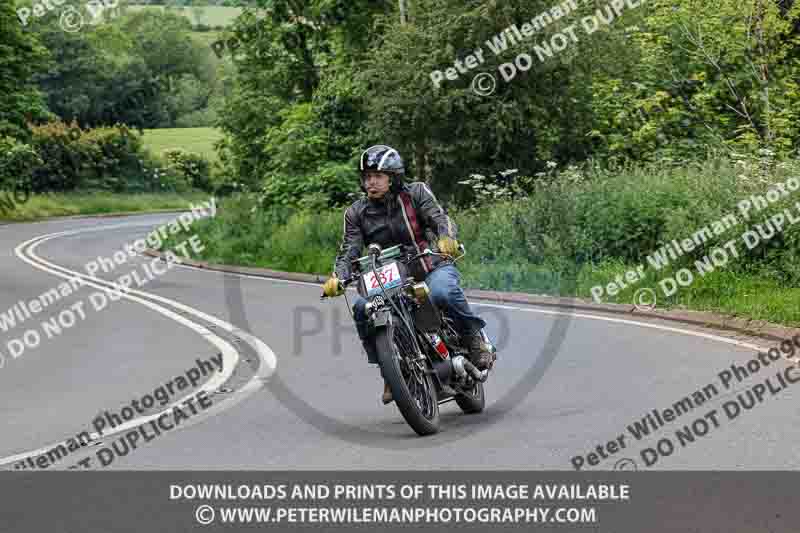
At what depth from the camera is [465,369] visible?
8586 millimetres

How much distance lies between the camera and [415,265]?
27.8 feet

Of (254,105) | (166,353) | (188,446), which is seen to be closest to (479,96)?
(166,353)
